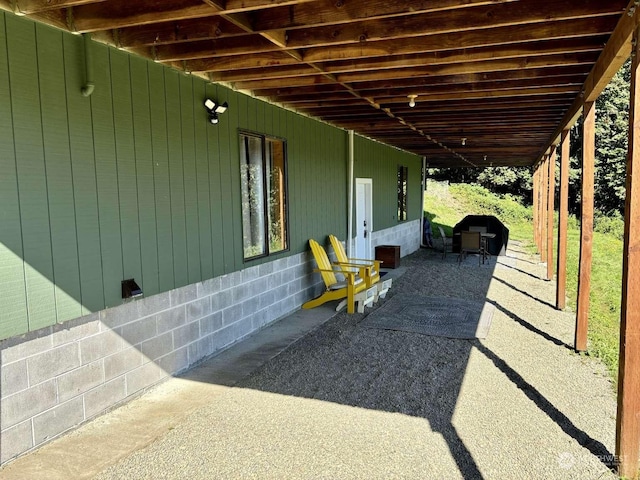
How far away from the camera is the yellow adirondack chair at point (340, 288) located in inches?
263

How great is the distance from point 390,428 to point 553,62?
3.27m

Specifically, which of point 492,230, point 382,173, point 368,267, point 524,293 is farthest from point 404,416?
point 492,230

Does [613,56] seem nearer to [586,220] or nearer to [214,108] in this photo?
[586,220]

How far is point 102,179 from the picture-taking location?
3576 millimetres

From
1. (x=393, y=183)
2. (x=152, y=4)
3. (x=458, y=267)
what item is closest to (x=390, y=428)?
(x=152, y=4)

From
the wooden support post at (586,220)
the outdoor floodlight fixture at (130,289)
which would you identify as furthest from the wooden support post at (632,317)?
the outdoor floodlight fixture at (130,289)

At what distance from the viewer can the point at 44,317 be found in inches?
123

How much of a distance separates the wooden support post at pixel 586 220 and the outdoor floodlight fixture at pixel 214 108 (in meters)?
3.62

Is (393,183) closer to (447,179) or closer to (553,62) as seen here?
(553,62)

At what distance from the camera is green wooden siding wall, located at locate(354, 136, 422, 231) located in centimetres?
970

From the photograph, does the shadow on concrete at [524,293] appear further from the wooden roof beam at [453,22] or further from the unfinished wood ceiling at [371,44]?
the wooden roof beam at [453,22]

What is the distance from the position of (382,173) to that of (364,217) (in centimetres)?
170

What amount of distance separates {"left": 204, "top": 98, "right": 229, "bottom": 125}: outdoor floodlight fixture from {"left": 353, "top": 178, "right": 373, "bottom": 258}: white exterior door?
15.7ft

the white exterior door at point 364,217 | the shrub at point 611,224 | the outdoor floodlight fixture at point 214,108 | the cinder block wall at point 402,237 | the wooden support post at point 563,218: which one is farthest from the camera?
the shrub at point 611,224
